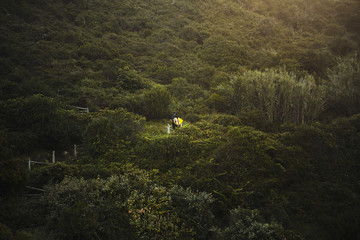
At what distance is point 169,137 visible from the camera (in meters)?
10.1

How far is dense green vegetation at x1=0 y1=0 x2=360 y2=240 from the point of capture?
5957mm

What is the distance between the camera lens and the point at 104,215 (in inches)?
231

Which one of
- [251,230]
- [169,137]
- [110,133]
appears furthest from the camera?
[110,133]

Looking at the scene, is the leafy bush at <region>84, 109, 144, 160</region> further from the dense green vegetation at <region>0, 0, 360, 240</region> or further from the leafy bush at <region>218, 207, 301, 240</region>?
the leafy bush at <region>218, 207, 301, 240</region>

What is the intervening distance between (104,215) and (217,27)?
26823mm

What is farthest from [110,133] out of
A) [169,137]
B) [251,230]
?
[251,230]

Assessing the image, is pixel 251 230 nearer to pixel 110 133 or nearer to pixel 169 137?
pixel 169 137

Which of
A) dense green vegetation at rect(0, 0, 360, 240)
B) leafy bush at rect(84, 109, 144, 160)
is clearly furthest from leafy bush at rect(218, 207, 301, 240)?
leafy bush at rect(84, 109, 144, 160)

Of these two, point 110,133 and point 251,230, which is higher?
point 110,133

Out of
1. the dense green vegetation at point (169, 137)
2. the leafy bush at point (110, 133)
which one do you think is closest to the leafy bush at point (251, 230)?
the dense green vegetation at point (169, 137)

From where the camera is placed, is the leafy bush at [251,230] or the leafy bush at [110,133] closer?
the leafy bush at [251,230]

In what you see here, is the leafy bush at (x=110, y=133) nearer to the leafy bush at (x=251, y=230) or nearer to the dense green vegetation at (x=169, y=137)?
the dense green vegetation at (x=169, y=137)

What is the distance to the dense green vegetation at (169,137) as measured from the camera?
235 inches

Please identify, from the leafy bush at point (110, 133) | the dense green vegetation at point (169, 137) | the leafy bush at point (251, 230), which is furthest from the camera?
the leafy bush at point (110, 133)
